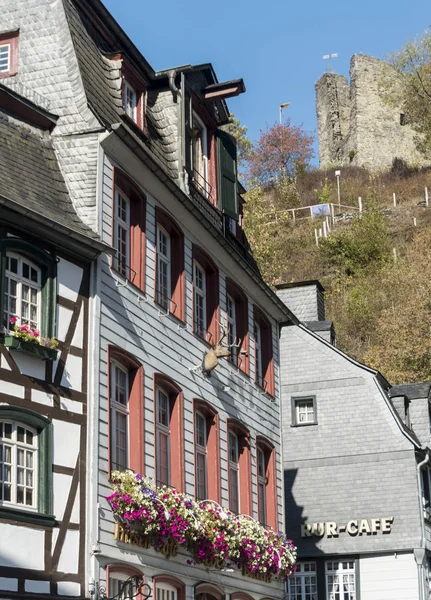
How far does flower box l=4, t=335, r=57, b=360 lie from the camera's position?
13891 millimetres

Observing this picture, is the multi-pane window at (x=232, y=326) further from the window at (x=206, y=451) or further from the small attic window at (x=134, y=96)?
the small attic window at (x=134, y=96)

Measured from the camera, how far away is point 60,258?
604 inches

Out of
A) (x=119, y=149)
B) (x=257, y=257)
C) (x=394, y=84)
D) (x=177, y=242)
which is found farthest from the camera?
(x=394, y=84)

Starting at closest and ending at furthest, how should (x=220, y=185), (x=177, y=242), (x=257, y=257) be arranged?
(x=177, y=242) → (x=220, y=185) → (x=257, y=257)

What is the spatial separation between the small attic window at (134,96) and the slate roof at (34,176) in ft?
8.33

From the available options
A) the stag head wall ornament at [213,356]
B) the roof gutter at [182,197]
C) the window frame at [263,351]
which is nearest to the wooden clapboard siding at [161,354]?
the stag head wall ornament at [213,356]

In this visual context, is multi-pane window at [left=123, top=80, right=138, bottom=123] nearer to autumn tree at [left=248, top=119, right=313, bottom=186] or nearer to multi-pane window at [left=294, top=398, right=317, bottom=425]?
multi-pane window at [left=294, top=398, right=317, bottom=425]

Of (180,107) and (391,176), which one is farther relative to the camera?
(391,176)

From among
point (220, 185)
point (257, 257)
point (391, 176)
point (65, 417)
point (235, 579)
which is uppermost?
point (391, 176)

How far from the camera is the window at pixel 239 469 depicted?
2116 centimetres

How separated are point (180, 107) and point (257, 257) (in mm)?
28791

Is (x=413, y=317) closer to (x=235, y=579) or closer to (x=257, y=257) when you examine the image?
(x=257, y=257)

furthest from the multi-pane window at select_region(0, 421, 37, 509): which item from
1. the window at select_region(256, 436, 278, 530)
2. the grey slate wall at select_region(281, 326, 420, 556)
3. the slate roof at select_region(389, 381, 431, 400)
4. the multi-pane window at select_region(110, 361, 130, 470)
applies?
the slate roof at select_region(389, 381, 431, 400)

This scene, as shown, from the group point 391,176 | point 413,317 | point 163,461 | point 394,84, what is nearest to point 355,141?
point 391,176
